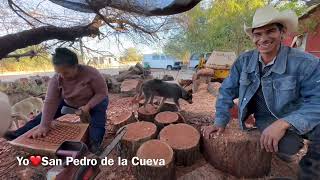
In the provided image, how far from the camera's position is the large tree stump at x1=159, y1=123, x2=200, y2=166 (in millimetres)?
2814

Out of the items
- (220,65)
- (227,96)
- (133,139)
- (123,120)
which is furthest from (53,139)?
(220,65)

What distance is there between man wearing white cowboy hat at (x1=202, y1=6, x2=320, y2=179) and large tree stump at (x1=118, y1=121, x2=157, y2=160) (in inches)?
28.1

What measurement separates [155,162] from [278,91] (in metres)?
1.24

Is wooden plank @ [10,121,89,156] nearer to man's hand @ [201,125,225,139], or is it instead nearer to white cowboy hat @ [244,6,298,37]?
man's hand @ [201,125,225,139]

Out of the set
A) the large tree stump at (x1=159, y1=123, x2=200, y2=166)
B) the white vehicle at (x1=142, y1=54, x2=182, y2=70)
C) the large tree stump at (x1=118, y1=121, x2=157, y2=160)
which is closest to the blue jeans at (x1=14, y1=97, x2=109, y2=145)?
the large tree stump at (x1=118, y1=121, x2=157, y2=160)

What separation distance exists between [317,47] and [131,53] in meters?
10.6

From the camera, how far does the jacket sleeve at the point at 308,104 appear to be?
1880 millimetres

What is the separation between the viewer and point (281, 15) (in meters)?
2.06

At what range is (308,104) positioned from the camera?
1947 mm

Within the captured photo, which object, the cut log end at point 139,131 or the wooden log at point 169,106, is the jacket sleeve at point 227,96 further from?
the wooden log at point 169,106

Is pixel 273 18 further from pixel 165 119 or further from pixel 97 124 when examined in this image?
pixel 97 124

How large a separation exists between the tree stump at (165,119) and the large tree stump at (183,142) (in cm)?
27

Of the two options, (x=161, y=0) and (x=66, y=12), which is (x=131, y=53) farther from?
(x=161, y=0)

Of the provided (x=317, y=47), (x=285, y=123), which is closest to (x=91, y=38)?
(x=285, y=123)
